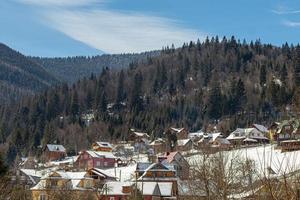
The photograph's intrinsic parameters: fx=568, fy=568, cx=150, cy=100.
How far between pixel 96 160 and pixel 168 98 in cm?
7081

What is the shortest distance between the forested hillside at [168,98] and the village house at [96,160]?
2155 cm

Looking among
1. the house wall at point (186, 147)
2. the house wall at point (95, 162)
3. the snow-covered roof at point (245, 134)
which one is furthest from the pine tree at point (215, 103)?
the house wall at point (95, 162)

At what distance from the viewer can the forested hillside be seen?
380 ft

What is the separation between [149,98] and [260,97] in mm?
36528

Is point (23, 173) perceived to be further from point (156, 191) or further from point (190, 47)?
point (190, 47)

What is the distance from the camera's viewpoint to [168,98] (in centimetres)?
15125

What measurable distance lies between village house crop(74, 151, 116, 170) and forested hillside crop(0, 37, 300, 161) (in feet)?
70.7

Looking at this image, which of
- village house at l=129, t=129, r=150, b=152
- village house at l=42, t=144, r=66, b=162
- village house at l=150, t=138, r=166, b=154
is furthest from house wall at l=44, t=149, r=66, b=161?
village house at l=150, t=138, r=166, b=154

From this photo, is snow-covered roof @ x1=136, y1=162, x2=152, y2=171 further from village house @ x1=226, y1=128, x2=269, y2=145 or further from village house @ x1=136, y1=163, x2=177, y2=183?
village house @ x1=226, y1=128, x2=269, y2=145

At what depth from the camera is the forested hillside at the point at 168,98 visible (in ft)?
380

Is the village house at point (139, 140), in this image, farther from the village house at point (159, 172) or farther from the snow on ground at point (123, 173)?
the village house at point (159, 172)

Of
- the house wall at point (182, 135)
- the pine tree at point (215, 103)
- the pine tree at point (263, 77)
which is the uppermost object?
the pine tree at point (263, 77)

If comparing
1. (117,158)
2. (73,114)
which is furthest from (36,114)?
(117,158)

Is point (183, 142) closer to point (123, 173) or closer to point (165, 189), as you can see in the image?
point (123, 173)
